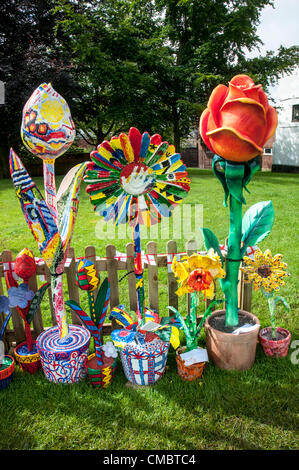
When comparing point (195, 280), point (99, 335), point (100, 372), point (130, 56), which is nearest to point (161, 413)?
point (100, 372)

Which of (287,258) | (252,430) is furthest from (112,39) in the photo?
(252,430)

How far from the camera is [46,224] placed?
234 cm

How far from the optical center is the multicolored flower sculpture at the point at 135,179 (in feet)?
7.86

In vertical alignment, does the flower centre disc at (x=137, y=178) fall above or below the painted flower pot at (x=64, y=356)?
above

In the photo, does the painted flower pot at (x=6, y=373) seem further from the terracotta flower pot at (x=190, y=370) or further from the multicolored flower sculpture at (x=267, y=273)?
the multicolored flower sculpture at (x=267, y=273)

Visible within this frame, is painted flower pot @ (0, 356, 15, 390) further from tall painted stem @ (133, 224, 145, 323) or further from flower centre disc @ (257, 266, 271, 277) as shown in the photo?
flower centre disc @ (257, 266, 271, 277)

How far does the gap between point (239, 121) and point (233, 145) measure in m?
0.16

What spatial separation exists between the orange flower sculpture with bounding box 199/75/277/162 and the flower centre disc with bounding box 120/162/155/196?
0.50m

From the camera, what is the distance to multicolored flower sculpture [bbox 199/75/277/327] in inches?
90.0

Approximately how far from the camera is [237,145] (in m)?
2.29

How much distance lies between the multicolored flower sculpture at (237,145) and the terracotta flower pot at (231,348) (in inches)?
6.6

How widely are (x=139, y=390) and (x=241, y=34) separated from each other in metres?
18.3

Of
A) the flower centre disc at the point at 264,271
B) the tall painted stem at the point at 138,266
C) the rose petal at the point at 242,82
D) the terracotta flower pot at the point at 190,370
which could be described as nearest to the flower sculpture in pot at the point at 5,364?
the tall painted stem at the point at 138,266

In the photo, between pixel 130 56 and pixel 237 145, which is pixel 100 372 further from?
pixel 130 56
